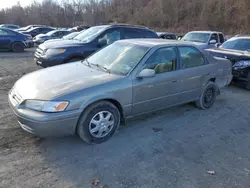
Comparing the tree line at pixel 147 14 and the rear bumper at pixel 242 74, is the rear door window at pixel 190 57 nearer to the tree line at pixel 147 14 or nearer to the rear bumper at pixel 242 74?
the rear bumper at pixel 242 74

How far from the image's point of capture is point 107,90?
10.9 ft

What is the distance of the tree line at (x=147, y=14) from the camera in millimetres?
33719

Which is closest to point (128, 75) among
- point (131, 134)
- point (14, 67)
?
point (131, 134)

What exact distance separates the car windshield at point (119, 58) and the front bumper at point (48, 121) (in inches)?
45.4

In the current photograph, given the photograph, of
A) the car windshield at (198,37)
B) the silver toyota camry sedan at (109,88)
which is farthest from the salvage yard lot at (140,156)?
the car windshield at (198,37)

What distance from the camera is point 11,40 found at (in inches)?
515

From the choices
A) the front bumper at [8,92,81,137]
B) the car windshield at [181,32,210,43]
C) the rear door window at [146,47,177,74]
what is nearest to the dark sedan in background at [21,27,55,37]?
the car windshield at [181,32,210,43]

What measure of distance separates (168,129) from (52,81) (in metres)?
2.24

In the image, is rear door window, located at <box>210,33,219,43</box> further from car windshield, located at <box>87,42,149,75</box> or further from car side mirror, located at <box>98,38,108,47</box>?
car windshield, located at <box>87,42,149,75</box>

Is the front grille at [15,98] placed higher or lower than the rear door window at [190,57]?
lower

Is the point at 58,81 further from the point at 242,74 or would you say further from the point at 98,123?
the point at 242,74

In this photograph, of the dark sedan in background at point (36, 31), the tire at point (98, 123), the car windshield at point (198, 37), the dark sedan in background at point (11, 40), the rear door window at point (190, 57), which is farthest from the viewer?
the dark sedan in background at point (36, 31)

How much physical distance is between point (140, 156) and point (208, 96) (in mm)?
2727

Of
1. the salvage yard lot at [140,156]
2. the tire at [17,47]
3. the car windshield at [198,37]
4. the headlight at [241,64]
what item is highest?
the car windshield at [198,37]
